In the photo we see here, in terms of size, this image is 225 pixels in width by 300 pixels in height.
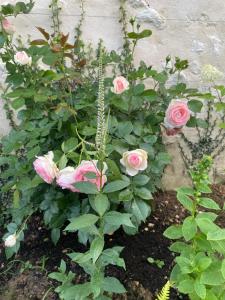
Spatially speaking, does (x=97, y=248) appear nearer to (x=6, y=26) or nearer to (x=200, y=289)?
(x=200, y=289)

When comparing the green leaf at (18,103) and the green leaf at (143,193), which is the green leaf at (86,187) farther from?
the green leaf at (18,103)

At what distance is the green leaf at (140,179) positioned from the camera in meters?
1.87

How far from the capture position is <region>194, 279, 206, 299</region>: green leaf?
137 centimetres

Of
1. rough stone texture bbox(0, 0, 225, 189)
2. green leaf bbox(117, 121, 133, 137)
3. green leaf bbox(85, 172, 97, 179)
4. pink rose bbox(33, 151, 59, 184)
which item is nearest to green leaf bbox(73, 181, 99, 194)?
green leaf bbox(85, 172, 97, 179)

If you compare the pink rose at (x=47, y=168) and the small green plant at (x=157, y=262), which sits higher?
the pink rose at (x=47, y=168)

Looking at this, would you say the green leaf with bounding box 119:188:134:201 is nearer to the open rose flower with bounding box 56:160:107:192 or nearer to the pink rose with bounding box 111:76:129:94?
the open rose flower with bounding box 56:160:107:192

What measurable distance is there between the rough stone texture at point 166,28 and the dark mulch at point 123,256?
0.63m

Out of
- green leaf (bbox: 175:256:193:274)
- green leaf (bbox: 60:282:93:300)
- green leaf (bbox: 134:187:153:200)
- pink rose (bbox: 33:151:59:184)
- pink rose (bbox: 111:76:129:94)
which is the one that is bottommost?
green leaf (bbox: 60:282:93:300)

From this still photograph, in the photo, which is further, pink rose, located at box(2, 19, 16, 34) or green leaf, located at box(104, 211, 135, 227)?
pink rose, located at box(2, 19, 16, 34)

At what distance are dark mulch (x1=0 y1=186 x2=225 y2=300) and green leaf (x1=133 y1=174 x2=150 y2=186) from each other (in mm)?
397

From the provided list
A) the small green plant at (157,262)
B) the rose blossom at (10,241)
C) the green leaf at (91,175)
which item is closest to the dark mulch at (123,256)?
the small green plant at (157,262)

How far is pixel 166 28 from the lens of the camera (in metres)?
2.76

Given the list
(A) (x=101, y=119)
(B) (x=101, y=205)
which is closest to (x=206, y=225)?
(B) (x=101, y=205)

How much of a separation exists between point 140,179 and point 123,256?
42 cm
